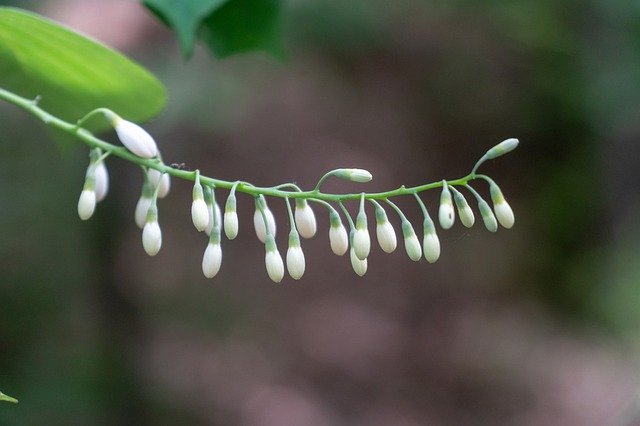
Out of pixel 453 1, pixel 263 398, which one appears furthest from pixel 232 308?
pixel 453 1

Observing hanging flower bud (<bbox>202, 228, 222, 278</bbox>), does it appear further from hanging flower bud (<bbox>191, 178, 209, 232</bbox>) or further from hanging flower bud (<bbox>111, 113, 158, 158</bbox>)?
hanging flower bud (<bbox>111, 113, 158, 158</bbox>)

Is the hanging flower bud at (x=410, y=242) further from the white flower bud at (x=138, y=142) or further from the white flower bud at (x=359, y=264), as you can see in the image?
the white flower bud at (x=138, y=142)

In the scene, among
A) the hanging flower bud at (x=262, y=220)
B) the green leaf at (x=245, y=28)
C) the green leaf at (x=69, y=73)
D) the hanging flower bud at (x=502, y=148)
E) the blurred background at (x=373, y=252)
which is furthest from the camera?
the blurred background at (x=373, y=252)

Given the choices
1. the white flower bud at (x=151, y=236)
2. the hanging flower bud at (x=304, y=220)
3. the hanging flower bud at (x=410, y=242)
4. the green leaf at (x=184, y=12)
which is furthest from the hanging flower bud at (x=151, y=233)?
the hanging flower bud at (x=410, y=242)

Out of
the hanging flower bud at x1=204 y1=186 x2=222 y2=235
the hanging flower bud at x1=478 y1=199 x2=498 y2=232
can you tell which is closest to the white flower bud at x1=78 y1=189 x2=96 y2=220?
the hanging flower bud at x1=204 y1=186 x2=222 y2=235

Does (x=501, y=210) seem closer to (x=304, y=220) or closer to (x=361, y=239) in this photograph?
(x=361, y=239)
